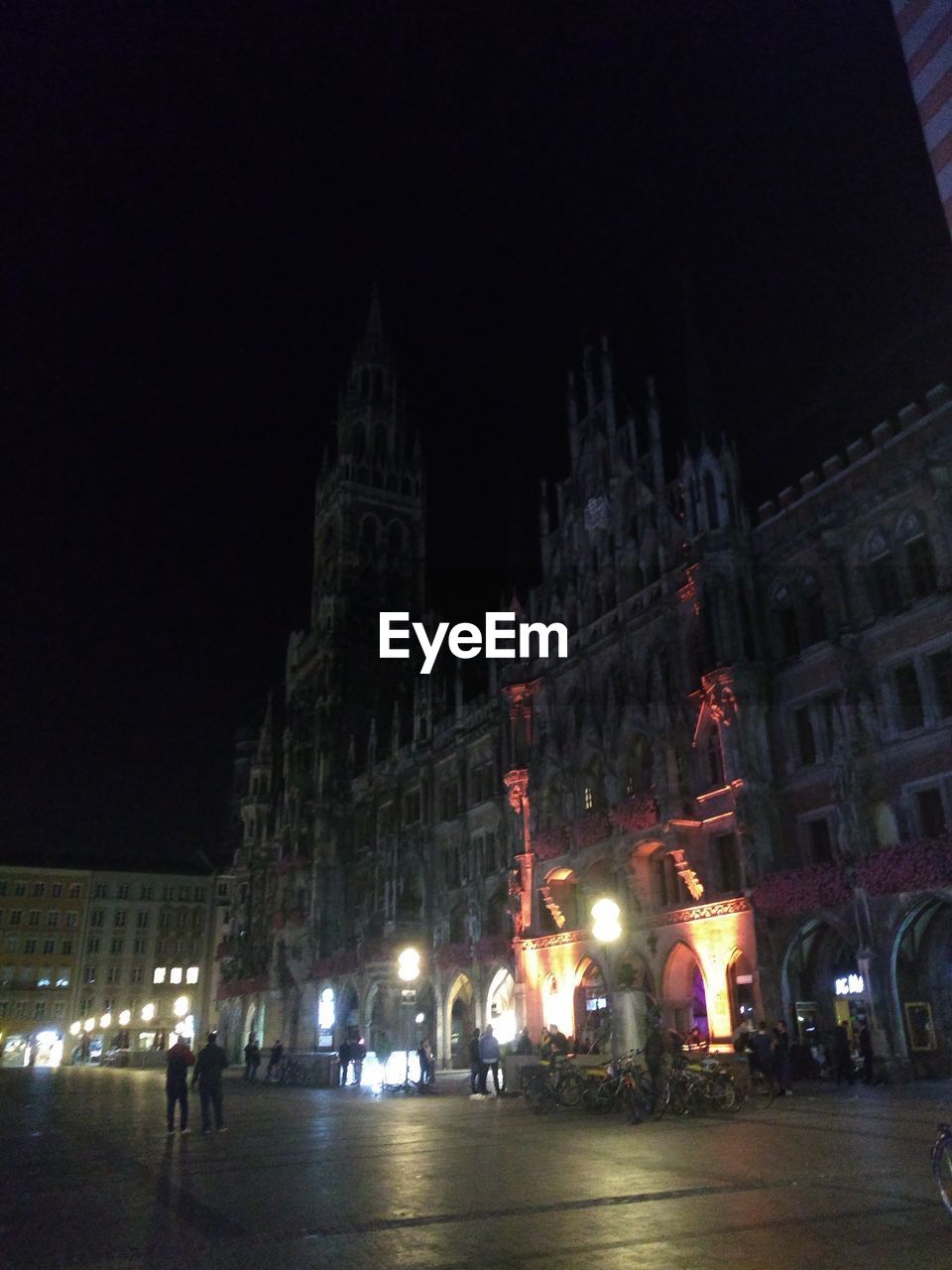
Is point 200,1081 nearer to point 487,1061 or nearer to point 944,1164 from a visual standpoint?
point 487,1061

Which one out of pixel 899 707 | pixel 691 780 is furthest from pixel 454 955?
pixel 899 707

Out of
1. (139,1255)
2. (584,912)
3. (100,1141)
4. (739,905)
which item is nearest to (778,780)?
(739,905)

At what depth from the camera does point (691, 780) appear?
35812 mm

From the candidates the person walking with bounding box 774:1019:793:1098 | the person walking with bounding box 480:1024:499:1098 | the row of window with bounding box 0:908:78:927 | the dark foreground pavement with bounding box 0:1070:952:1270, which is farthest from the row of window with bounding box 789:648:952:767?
the row of window with bounding box 0:908:78:927

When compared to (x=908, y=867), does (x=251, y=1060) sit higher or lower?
lower

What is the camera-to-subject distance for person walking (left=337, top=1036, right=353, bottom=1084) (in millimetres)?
34562

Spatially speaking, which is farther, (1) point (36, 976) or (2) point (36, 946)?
(2) point (36, 946)

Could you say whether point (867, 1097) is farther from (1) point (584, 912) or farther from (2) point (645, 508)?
(2) point (645, 508)

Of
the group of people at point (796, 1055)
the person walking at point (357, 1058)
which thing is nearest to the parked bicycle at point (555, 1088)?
the group of people at point (796, 1055)

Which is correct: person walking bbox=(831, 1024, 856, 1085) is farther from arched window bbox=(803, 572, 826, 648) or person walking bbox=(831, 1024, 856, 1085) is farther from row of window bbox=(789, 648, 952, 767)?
arched window bbox=(803, 572, 826, 648)

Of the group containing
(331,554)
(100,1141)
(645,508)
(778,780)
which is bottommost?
(100,1141)

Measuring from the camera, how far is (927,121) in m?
12.4

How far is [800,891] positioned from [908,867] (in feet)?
13.1

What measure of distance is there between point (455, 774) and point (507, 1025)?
14093 millimetres
